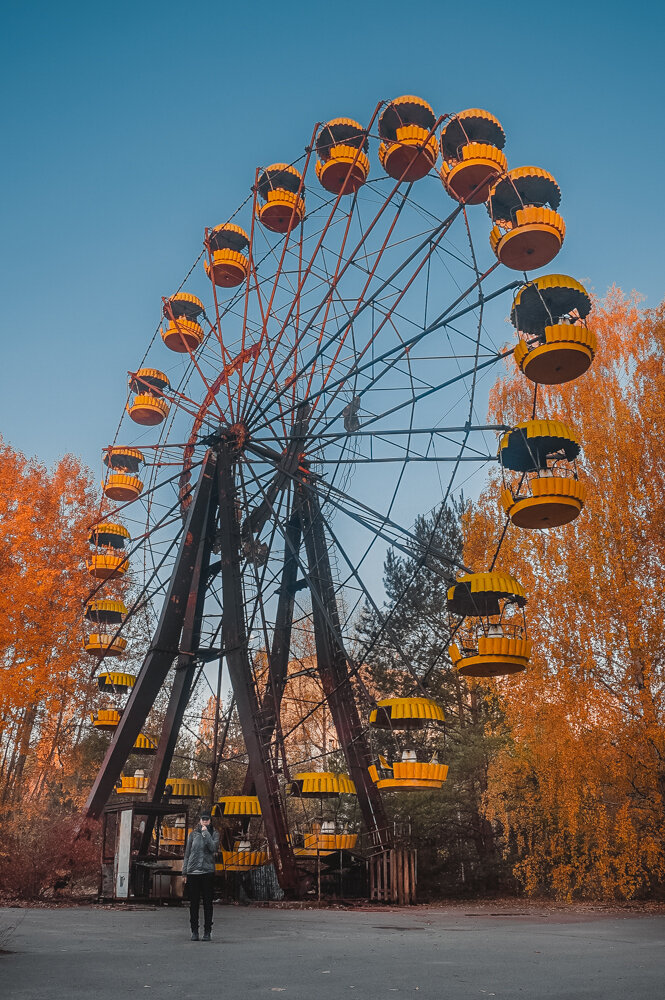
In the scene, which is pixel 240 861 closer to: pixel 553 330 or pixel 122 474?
pixel 122 474

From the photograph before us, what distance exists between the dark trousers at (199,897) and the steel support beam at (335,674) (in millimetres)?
7703

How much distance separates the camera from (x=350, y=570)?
19.8 meters

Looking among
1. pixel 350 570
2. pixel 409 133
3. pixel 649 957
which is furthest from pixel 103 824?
pixel 409 133

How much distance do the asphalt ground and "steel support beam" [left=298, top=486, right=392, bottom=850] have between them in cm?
Answer: 559

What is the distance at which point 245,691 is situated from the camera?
16.6m

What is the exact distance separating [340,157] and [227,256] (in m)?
4.08

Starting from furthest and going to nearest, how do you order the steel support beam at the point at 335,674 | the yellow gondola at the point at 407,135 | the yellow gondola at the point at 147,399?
the yellow gondola at the point at 147,399
the yellow gondola at the point at 407,135
the steel support beam at the point at 335,674

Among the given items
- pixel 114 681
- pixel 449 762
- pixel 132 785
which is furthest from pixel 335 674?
pixel 449 762

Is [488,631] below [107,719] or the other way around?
the other way around

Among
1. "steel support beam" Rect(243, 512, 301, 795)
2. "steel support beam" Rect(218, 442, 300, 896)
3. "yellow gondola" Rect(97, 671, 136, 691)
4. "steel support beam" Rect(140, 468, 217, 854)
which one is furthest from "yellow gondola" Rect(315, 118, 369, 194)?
"yellow gondola" Rect(97, 671, 136, 691)

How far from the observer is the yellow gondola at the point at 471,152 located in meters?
15.1

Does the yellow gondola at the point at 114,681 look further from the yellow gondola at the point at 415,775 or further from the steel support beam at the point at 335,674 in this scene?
the yellow gondola at the point at 415,775

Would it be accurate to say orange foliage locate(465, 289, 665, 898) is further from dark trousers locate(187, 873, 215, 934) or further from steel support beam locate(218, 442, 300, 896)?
dark trousers locate(187, 873, 215, 934)

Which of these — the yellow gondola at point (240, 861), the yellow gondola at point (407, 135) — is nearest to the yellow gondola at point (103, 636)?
the yellow gondola at point (240, 861)
